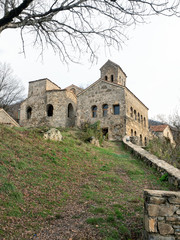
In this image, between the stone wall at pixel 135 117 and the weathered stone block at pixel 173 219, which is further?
the stone wall at pixel 135 117

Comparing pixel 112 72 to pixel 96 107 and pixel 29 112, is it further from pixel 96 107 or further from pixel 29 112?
pixel 29 112

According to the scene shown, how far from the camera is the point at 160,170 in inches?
328

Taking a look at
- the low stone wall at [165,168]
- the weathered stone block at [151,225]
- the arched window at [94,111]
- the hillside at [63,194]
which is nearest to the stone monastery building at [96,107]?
the arched window at [94,111]

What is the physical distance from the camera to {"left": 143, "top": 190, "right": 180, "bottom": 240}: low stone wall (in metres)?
3.46

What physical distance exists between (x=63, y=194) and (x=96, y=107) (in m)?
17.0

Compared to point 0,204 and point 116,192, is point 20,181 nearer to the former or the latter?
point 0,204

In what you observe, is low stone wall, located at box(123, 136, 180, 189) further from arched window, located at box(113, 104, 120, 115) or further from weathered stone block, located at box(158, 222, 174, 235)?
arched window, located at box(113, 104, 120, 115)

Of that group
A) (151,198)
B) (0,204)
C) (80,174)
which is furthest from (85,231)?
(80,174)

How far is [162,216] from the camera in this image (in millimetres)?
3516

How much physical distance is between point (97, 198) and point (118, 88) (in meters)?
16.8

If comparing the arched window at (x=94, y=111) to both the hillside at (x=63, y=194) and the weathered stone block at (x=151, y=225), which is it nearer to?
the hillside at (x=63, y=194)

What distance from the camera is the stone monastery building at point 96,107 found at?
20.8 m

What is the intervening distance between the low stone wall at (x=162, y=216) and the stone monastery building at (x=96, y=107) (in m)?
16.5

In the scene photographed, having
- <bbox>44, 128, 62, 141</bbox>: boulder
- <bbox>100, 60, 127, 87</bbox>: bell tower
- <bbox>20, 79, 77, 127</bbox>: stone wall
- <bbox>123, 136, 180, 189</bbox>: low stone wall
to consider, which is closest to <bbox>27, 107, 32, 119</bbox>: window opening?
<bbox>20, 79, 77, 127</bbox>: stone wall
